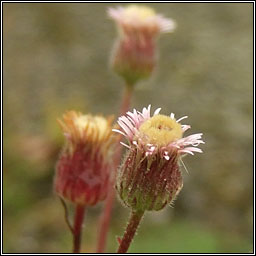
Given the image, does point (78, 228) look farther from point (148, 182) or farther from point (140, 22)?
point (140, 22)

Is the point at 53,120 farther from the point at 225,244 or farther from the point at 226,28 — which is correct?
the point at 226,28

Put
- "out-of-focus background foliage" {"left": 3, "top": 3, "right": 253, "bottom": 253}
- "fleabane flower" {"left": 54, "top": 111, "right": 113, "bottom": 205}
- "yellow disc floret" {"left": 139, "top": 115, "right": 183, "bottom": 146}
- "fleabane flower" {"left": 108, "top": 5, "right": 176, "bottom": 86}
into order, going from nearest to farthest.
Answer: "yellow disc floret" {"left": 139, "top": 115, "right": 183, "bottom": 146}, "fleabane flower" {"left": 54, "top": 111, "right": 113, "bottom": 205}, "fleabane flower" {"left": 108, "top": 5, "right": 176, "bottom": 86}, "out-of-focus background foliage" {"left": 3, "top": 3, "right": 253, "bottom": 253}

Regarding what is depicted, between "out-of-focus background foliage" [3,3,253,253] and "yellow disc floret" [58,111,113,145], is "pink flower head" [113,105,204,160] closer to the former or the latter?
"yellow disc floret" [58,111,113,145]

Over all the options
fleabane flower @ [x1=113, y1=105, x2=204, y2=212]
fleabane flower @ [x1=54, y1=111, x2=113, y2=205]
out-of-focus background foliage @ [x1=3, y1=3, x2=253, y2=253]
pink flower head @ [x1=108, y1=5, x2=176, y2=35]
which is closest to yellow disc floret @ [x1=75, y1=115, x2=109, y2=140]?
fleabane flower @ [x1=54, y1=111, x2=113, y2=205]

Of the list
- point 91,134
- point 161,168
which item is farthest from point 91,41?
point 161,168

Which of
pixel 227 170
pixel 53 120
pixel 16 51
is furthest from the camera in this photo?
pixel 16 51
